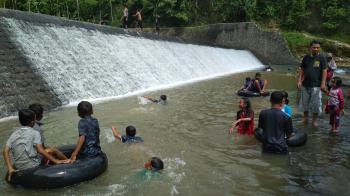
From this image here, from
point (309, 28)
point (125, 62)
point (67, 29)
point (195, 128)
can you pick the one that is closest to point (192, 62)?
point (125, 62)

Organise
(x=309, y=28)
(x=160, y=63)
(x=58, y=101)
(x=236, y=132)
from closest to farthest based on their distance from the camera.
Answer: (x=236, y=132) < (x=58, y=101) < (x=160, y=63) < (x=309, y=28)

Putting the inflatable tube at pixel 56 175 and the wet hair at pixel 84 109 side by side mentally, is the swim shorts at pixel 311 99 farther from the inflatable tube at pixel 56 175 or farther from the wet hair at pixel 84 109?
the inflatable tube at pixel 56 175

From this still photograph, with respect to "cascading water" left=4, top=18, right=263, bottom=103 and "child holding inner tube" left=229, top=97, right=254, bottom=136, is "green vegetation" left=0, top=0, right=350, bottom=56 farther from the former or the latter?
"child holding inner tube" left=229, top=97, right=254, bottom=136

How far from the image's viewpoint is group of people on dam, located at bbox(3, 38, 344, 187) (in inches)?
212

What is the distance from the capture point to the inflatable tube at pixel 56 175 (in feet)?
17.1

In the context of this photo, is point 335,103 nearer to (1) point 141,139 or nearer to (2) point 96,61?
(1) point 141,139

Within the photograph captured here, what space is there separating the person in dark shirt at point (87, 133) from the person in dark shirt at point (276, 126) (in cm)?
279

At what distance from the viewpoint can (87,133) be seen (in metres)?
5.88

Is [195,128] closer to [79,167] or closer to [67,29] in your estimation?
[79,167]

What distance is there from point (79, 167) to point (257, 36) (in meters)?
32.1

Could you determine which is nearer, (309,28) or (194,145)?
(194,145)

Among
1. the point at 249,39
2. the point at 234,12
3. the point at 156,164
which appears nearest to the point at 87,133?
the point at 156,164

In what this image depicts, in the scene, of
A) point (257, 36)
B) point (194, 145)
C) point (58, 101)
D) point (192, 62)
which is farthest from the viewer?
point (257, 36)

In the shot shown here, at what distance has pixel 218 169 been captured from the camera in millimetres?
6199
